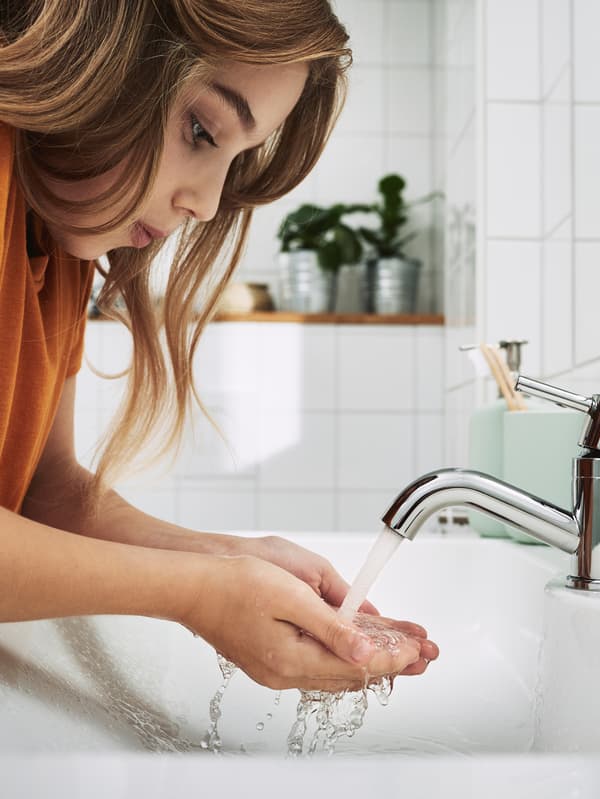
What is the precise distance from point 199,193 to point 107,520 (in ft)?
0.95

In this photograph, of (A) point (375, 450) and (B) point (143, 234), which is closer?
(B) point (143, 234)

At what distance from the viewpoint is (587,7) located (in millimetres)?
962

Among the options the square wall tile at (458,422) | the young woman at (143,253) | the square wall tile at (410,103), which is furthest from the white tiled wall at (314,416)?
the young woman at (143,253)

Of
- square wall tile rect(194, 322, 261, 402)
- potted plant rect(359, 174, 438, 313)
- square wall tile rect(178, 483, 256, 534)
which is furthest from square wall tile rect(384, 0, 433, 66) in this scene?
square wall tile rect(178, 483, 256, 534)

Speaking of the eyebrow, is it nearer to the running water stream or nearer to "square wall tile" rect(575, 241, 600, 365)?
the running water stream

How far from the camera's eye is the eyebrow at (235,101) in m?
0.62

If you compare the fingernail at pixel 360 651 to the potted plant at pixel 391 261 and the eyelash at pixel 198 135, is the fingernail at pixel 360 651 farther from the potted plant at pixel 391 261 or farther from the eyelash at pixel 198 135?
the potted plant at pixel 391 261

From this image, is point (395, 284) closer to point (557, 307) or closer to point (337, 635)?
point (557, 307)

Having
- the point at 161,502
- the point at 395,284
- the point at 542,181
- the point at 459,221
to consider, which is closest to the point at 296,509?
the point at 161,502

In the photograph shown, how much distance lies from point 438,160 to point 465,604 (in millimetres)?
1565

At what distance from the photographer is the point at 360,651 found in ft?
1.61

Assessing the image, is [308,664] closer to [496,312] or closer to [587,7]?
[587,7]

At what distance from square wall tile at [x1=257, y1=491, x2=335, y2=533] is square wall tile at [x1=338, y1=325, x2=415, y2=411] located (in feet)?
0.72

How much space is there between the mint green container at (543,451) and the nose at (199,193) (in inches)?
15.7
